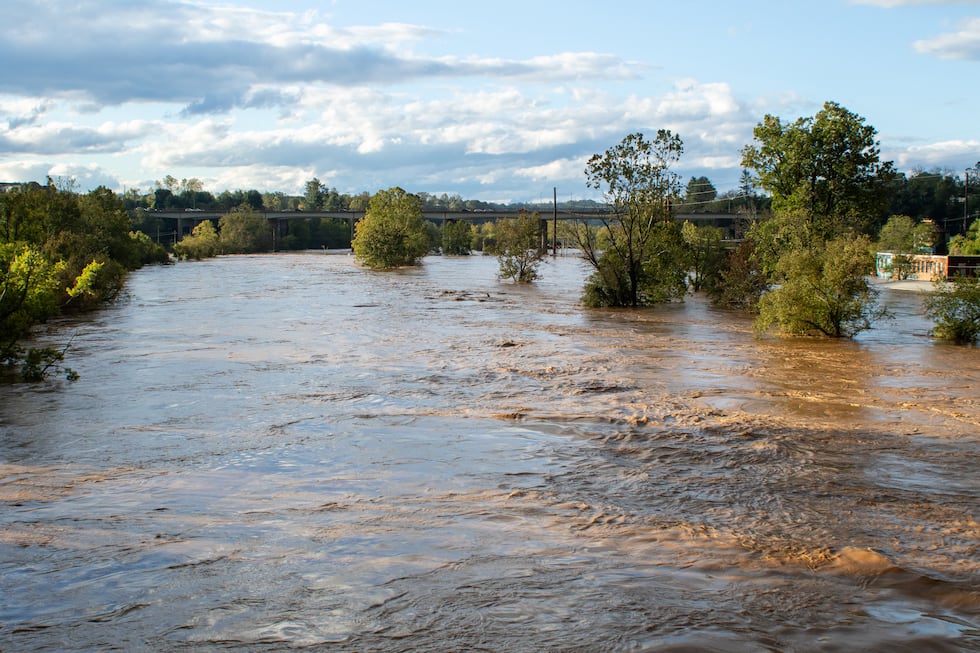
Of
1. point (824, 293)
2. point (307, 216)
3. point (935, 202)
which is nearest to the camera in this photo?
point (824, 293)

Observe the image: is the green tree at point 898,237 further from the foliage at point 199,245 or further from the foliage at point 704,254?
the foliage at point 199,245

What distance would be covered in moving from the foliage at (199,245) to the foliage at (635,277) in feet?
272

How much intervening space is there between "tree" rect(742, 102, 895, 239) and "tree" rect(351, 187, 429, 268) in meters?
58.8

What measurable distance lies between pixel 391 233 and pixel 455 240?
45.1m

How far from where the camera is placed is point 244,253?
146 metres

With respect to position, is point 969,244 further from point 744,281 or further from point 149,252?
point 149,252

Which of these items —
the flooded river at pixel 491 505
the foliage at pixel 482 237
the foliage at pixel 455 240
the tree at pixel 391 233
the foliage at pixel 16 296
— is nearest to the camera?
the flooded river at pixel 491 505

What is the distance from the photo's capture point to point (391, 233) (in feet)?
312

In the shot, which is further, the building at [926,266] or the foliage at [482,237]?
the foliage at [482,237]

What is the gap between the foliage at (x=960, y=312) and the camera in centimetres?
2902

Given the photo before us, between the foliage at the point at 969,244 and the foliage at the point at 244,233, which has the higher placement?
the foliage at the point at 244,233

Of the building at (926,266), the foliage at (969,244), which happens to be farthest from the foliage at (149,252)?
the foliage at (969,244)

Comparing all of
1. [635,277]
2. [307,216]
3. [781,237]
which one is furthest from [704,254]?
[307,216]

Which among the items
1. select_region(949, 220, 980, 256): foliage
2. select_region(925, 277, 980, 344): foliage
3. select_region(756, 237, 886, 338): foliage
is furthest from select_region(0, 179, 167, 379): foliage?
select_region(949, 220, 980, 256): foliage
